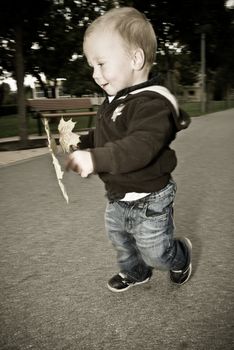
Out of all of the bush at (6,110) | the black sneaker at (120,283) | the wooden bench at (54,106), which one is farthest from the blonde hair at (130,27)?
the bush at (6,110)

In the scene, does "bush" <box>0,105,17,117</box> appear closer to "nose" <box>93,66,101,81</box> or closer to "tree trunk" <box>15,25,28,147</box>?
"tree trunk" <box>15,25,28,147</box>

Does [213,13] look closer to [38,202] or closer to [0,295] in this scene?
[38,202]

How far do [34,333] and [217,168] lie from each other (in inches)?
170

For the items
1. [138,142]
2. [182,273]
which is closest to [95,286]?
[182,273]

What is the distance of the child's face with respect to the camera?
172 centimetres

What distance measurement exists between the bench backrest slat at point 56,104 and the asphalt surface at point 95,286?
6281 millimetres

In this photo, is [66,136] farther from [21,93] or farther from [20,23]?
[20,23]

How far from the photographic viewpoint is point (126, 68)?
1765 mm

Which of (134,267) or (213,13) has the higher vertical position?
(213,13)

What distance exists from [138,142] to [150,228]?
0.53 meters

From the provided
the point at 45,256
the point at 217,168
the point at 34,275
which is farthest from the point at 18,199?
the point at 217,168

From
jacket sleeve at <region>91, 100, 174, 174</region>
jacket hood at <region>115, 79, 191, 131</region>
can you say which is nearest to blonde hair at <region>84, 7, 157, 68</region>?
jacket hood at <region>115, 79, 191, 131</region>

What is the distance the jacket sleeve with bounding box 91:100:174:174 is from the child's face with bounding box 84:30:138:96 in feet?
0.57

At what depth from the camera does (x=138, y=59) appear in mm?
1764
